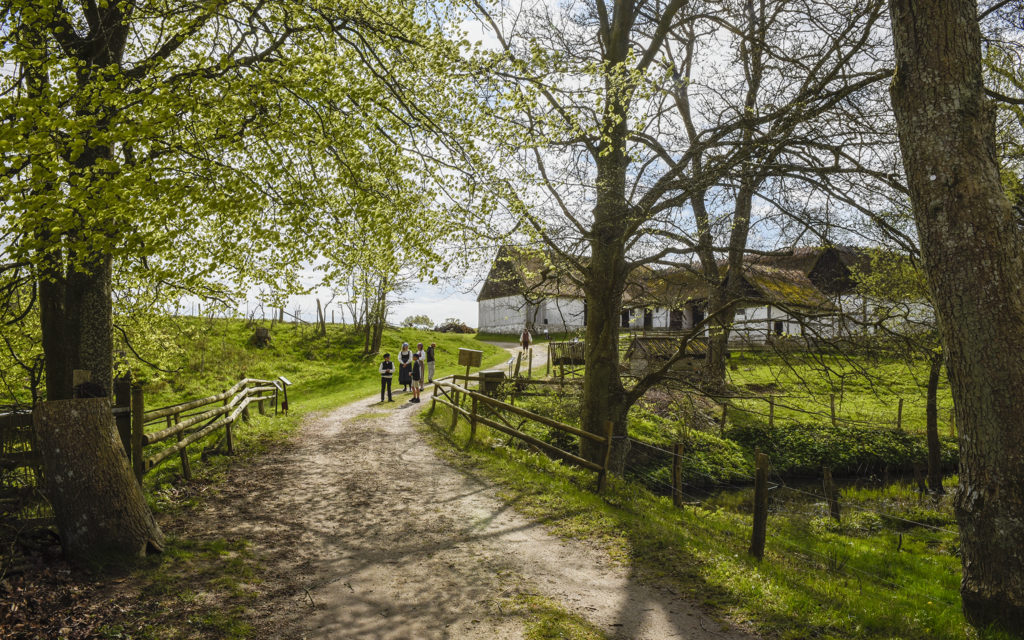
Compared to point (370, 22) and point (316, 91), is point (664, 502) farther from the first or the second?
point (370, 22)

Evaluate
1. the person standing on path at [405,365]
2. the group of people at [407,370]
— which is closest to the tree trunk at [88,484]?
the group of people at [407,370]

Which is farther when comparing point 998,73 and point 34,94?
point 998,73

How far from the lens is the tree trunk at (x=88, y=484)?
5207 millimetres

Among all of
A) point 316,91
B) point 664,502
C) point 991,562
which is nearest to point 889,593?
point 991,562

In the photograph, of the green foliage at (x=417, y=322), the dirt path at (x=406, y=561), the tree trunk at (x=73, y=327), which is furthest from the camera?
the green foliage at (x=417, y=322)

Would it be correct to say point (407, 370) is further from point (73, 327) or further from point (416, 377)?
point (73, 327)

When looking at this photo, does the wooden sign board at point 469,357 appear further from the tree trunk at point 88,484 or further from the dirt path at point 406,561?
the tree trunk at point 88,484

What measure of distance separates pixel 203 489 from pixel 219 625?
13.6ft

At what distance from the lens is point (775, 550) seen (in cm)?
761

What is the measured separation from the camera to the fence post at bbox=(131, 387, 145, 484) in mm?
6777

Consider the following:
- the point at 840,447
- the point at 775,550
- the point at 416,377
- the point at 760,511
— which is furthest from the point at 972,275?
the point at 416,377

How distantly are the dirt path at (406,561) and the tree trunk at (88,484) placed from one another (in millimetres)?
1292

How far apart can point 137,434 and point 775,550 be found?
8132mm

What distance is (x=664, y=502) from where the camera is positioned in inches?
388
